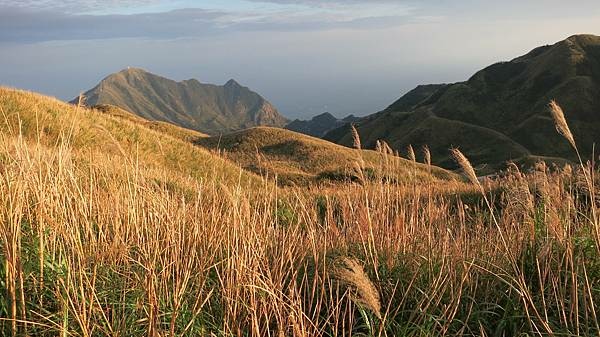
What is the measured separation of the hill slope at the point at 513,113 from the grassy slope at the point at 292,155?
49.3 meters

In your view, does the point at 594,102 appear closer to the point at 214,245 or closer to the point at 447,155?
the point at 447,155

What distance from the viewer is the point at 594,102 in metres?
100

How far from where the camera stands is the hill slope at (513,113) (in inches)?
3654

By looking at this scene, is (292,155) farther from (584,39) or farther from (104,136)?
(584,39)

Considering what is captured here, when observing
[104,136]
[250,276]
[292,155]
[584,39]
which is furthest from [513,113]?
[250,276]

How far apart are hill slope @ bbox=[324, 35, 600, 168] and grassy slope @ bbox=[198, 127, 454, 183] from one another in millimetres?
49349

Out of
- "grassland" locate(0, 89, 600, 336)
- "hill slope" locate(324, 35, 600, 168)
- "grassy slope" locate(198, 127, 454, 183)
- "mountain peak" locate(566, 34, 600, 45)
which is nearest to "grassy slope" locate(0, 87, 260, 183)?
"grassy slope" locate(198, 127, 454, 183)

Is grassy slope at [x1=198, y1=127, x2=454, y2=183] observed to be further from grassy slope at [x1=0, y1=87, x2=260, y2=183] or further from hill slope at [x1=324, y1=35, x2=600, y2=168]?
hill slope at [x1=324, y1=35, x2=600, y2=168]

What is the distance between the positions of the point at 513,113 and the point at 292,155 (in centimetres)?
9423

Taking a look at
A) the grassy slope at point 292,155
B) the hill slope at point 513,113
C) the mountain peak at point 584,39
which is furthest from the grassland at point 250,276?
the mountain peak at point 584,39

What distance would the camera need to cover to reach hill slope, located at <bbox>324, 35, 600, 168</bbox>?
305 ft

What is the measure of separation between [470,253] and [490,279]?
685 millimetres

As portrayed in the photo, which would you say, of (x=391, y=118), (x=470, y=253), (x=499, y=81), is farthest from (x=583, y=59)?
(x=470, y=253)

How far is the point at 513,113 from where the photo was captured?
4513 inches
